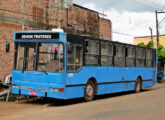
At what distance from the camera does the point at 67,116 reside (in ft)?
27.8

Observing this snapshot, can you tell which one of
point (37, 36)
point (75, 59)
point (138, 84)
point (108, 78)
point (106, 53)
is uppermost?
point (37, 36)

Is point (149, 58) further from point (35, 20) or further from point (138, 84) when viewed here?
point (35, 20)

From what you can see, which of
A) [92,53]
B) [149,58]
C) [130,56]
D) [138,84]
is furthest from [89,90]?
[149,58]

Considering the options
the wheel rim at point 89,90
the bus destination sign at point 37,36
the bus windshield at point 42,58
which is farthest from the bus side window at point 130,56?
the bus destination sign at point 37,36

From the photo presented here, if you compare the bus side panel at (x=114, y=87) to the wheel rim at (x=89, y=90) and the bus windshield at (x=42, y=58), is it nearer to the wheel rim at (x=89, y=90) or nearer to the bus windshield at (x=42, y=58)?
the wheel rim at (x=89, y=90)

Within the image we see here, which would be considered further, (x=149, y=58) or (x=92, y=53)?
(x=149, y=58)

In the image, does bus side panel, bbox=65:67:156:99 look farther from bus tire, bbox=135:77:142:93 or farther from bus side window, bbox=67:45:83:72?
bus tire, bbox=135:77:142:93

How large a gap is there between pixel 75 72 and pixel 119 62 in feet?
14.5

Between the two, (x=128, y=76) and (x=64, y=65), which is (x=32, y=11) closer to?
(x=128, y=76)

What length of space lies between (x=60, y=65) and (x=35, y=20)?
40.2ft

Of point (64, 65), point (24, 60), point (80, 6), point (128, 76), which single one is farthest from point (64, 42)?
point (80, 6)

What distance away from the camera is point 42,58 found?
11.3 m

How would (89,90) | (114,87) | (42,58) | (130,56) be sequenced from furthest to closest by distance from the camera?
1. (130,56)
2. (114,87)
3. (89,90)
4. (42,58)

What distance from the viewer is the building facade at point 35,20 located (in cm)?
1956
